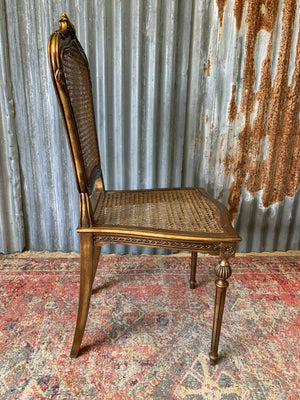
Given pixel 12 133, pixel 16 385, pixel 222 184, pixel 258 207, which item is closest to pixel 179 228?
pixel 16 385

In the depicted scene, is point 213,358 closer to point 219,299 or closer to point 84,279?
point 219,299

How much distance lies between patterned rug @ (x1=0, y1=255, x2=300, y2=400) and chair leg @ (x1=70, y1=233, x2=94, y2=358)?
9 centimetres

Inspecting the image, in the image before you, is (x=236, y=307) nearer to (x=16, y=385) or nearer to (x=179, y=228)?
(x=179, y=228)

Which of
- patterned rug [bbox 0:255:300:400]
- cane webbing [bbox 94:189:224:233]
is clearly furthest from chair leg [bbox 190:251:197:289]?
cane webbing [bbox 94:189:224:233]

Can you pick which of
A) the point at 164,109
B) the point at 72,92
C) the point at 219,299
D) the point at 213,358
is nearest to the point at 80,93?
the point at 72,92

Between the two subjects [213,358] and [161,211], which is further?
[161,211]

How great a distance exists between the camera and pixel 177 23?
1798 mm

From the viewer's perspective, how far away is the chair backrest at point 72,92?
104 cm

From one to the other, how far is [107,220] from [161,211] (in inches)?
9.7

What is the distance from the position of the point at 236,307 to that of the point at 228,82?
1.26m

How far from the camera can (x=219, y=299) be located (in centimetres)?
124

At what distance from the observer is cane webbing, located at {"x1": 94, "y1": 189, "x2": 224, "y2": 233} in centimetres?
126

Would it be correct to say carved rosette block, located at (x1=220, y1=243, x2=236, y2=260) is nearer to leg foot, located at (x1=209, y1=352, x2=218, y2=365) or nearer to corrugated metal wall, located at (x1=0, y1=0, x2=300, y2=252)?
leg foot, located at (x1=209, y1=352, x2=218, y2=365)

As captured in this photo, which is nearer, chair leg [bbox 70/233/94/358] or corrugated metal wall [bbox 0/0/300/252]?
chair leg [bbox 70/233/94/358]
